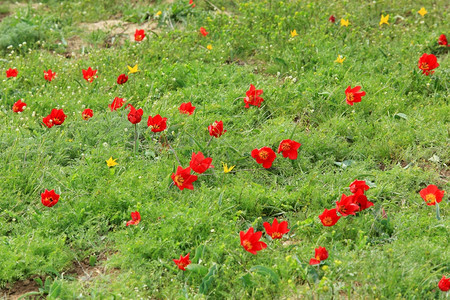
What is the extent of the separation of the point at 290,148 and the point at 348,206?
72 centimetres

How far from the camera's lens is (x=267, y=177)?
395 centimetres

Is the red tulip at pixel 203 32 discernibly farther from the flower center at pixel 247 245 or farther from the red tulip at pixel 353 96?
the flower center at pixel 247 245

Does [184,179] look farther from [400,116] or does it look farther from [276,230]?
[400,116]

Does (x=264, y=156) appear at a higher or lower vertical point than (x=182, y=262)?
higher

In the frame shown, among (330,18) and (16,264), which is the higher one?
(330,18)

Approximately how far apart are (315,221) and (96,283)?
4.48ft

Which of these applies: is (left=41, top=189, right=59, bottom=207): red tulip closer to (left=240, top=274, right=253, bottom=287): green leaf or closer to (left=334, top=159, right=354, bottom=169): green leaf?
(left=240, top=274, right=253, bottom=287): green leaf

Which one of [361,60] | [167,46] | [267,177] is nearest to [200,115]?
[267,177]

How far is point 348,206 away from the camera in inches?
127

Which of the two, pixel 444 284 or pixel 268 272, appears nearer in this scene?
pixel 444 284

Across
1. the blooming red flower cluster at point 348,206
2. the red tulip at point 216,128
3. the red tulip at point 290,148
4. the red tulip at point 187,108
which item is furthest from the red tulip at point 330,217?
the red tulip at point 187,108

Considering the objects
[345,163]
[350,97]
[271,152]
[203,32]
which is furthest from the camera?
[203,32]

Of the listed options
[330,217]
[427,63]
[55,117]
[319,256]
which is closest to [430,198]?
[330,217]

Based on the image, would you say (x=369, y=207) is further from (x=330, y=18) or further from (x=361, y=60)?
(x=330, y=18)
